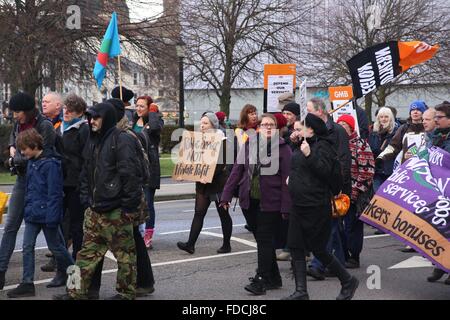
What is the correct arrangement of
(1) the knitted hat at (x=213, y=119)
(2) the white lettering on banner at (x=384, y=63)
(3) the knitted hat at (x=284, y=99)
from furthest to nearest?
(3) the knitted hat at (x=284, y=99) < (1) the knitted hat at (x=213, y=119) < (2) the white lettering on banner at (x=384, y=63)

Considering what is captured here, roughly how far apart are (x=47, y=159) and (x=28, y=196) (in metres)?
0.39

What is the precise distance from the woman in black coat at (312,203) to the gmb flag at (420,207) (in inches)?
31.5

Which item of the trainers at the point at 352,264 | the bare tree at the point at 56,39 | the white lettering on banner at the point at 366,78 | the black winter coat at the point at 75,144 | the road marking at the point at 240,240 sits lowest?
the road marking at the point at 240,240

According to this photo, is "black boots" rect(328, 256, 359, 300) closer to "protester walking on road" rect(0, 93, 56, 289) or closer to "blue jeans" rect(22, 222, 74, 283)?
"blue jeans" rect(22, 222, 74, 283)

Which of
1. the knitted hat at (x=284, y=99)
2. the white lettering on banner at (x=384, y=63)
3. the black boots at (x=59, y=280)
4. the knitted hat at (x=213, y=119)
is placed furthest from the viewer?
the knitted hat at (x=284, y=99)

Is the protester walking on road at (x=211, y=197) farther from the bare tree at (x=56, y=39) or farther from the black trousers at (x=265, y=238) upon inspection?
the bare tree at (x=56, y=39)

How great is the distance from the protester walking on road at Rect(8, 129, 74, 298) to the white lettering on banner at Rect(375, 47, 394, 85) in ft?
14.3

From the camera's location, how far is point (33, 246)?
7125 millimetres

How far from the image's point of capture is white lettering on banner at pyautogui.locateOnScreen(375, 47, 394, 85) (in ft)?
31.0

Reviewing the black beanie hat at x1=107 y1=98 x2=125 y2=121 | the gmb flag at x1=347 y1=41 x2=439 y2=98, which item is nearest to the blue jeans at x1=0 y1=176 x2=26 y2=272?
the black beanie hat at x1=107 y1=98 x2=125 y2=121

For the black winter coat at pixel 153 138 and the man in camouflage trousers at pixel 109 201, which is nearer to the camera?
the man in camouflage trousers at pixel 109 201

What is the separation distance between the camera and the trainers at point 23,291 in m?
6.98

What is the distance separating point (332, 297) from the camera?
7.05 metres

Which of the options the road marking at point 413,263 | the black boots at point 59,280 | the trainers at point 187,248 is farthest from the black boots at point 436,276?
the black boots at point 59,280
